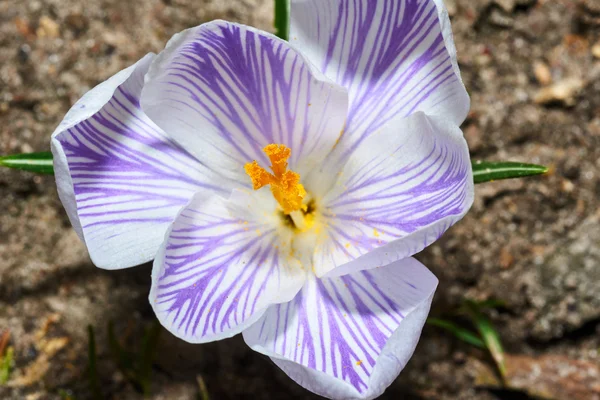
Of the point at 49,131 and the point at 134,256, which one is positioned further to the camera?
the point at 49,131

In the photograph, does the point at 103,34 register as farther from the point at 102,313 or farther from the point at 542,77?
the point at 542,77

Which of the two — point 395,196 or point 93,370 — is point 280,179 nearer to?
point 395,196

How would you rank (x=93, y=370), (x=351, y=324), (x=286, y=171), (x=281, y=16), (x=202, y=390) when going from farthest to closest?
(x=202, y=390), (x=93, y=370), (x=281, y=16), (x=286, y=171), (x=351, y=324)

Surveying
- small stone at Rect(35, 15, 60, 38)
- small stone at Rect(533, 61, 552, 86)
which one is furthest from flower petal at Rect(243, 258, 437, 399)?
small stone at Rect(35, 15, 60, 38)

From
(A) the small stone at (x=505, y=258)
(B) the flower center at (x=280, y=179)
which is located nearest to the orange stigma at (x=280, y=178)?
(B) the flower center at (x=280, y=179)

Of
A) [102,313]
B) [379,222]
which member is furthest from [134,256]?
[102,313]

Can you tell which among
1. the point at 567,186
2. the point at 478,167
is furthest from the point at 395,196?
the point at 567,186
